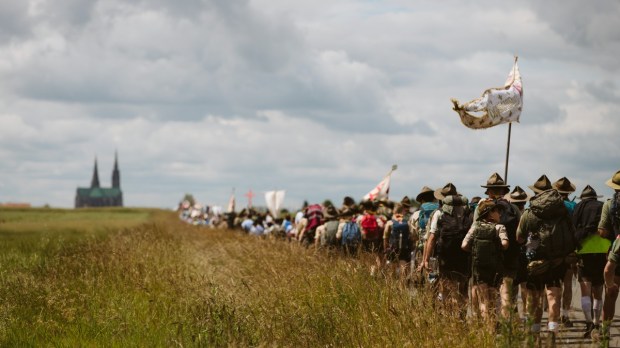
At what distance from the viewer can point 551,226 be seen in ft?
35.8

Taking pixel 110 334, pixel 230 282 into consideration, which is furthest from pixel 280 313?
pixel 230 282

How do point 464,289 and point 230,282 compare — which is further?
point 230,282

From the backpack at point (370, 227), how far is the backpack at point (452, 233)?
18.8ft

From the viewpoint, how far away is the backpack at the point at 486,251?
1103 cm

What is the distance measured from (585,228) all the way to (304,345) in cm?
493

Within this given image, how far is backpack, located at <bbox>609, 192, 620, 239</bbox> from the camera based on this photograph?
11.2 meters

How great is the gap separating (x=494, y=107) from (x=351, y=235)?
398cm

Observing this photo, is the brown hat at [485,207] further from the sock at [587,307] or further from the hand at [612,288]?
the sock at [587,307]

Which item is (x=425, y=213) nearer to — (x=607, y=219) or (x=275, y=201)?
(x=607, y=219)

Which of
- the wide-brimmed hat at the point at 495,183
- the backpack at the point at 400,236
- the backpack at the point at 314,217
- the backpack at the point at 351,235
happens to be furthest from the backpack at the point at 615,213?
the backpack at the point at 314,217

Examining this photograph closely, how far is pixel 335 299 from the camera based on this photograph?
1099 cm

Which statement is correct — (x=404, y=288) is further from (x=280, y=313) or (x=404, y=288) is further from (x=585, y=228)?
(x=585, y=228)

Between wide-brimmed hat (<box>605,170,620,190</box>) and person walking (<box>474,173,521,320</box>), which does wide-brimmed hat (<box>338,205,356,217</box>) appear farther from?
wide-brimmed hat (<box>605,170,620,190</box>)

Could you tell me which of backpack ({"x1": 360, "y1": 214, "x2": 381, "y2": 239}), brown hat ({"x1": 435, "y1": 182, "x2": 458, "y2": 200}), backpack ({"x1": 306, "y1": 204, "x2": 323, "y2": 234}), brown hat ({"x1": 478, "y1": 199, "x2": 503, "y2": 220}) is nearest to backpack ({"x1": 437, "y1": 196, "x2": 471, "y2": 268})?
brown hat ({"x1": 435, "y1": 182, "x2": 458, "y2": 200})
